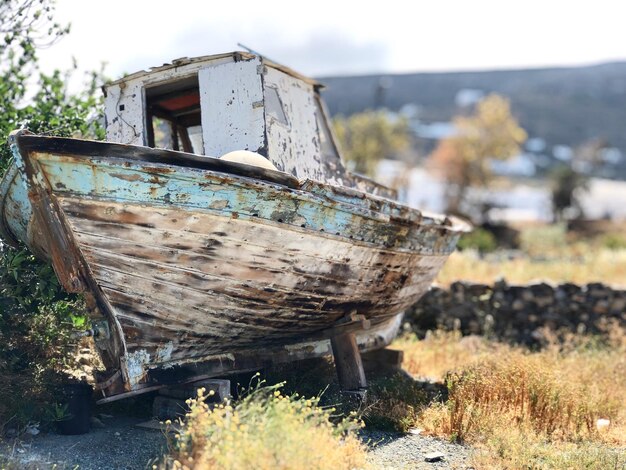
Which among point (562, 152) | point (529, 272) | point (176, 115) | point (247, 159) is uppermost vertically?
point (562, 152)

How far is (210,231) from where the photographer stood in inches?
201

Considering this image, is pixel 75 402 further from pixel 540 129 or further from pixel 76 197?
pixel 540 129

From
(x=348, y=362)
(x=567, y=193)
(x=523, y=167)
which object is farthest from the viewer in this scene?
(x=523, y=167)

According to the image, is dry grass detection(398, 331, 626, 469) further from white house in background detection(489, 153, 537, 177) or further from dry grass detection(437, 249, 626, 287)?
white house in background detection(489, 153, 537, 177)

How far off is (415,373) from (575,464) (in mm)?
3724

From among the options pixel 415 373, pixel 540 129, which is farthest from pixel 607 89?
pixel 415 373

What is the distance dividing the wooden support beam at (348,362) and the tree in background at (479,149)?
30532 millimetres

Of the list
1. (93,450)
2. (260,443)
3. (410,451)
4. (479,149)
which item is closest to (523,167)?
(479,149)

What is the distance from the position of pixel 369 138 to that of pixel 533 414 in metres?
31.1

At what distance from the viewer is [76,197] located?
16.0 feet

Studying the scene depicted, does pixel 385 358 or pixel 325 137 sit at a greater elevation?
pixel 325 137

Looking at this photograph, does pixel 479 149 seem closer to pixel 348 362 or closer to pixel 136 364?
pixel 348 362

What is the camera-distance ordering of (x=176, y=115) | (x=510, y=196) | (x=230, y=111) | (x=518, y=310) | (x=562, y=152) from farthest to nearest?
(x=562, y=152) < (x=510, y=196) < (x=518, y=310) < (x=176, y=115) < (x=230, y=111)

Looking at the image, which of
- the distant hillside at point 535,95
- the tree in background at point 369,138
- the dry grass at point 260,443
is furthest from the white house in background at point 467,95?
the dry grass at point 260,443
